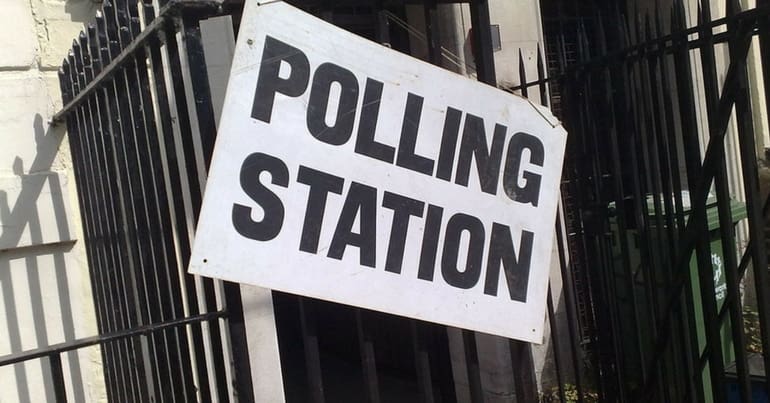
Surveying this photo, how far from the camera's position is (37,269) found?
2.38m

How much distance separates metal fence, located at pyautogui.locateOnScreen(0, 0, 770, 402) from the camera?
5.03ft

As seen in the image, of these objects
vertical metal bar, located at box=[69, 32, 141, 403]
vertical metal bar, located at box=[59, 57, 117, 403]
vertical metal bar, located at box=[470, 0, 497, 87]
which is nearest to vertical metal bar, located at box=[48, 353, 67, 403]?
vertical metal bar, located at box=[69, 32, 141, 403]

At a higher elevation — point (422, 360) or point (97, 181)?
point (97, 181)

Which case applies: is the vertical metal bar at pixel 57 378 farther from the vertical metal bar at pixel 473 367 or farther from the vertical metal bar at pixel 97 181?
the vertical metal bar at pixel 473 367

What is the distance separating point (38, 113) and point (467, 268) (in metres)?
1.79

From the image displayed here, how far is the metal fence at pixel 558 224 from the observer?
5.03ft

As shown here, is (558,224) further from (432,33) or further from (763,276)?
(432,33)

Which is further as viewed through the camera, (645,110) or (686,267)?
(645,110)

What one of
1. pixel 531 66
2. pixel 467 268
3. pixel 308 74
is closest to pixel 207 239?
pixel 308 74

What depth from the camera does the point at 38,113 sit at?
2379 millimetres

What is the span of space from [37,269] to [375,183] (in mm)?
1608

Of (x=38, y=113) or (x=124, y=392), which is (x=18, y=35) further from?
(x=124, y=392)

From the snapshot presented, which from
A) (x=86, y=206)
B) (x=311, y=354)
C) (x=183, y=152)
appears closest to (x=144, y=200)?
(x=183, y=152)

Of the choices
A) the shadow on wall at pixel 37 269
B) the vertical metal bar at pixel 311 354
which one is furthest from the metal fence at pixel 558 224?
the shadow on wall at pixel 37 269
